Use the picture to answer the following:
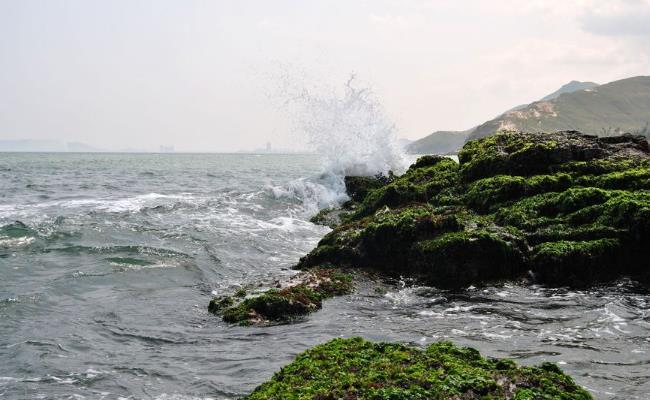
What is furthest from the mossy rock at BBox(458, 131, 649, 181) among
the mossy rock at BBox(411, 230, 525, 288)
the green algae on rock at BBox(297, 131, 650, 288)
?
the mossy rock at BBox(411, 230, 525, 288)

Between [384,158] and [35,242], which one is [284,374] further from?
[384,158]

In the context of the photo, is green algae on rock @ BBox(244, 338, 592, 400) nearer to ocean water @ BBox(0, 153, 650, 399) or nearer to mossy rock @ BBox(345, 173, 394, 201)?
ocean water @ BBox(0, 153, 650, 399)

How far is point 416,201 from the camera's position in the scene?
16641 millimetres

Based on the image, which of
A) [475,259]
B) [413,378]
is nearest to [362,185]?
[475,259]

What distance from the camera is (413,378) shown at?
18.4ft

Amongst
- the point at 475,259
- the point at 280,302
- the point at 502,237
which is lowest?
the point at 280,302

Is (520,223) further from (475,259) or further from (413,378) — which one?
(413,378)

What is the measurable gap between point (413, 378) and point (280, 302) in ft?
15.5

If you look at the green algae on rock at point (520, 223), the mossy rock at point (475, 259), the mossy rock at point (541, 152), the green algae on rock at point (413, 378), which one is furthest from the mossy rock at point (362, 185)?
the green algae on rock at point (413, 378)

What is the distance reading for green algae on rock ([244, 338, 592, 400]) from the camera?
5.27 m

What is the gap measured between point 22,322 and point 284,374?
6.75 m

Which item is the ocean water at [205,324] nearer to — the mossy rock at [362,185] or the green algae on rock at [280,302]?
the green algae on rock at [280,302]

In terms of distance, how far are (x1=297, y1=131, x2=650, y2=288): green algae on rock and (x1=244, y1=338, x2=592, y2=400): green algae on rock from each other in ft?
16.5

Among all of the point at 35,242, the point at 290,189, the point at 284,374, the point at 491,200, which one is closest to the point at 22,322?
the point at 284,374
